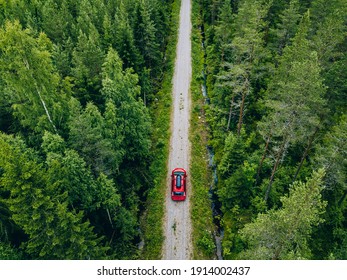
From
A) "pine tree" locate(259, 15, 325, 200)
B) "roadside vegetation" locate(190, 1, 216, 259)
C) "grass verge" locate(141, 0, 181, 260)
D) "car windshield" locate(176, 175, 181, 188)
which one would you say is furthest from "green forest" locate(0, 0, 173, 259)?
"pine tree" locate(259, 15, 325, 200)

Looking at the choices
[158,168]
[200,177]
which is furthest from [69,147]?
[200,177]

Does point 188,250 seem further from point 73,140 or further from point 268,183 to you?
point 73,140

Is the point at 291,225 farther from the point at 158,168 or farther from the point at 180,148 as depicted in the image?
the point at 180,148

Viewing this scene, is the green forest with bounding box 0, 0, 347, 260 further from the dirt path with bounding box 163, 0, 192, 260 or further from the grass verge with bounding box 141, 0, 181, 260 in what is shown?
the dirt path with bounding box 163, 0, 192, 260

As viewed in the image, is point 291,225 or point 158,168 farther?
point 158,168

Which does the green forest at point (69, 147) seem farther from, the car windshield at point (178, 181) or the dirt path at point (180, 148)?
the car windshield at point (178, 181)
